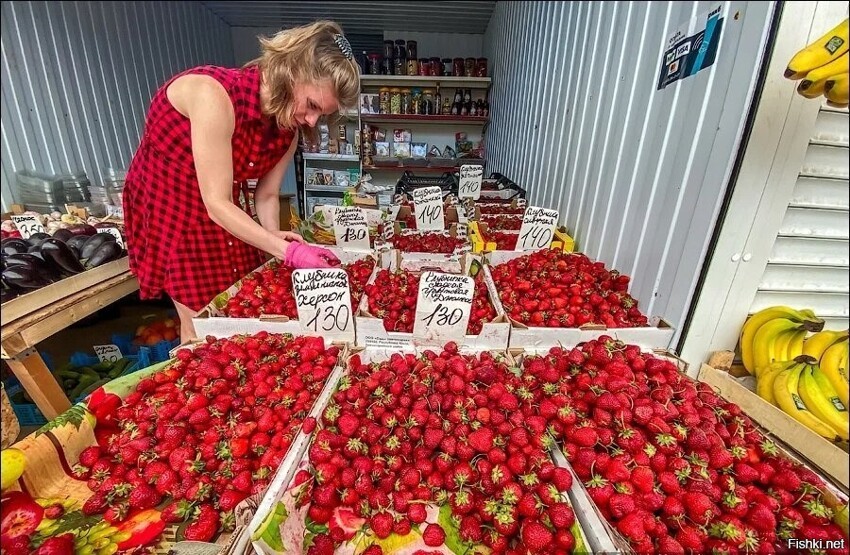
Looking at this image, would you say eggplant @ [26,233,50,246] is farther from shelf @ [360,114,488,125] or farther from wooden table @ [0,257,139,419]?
shelf @ [360,114,488,125]

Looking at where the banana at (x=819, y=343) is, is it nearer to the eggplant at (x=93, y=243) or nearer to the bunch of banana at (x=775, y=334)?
the bunch of banana at (x=775, y=334)

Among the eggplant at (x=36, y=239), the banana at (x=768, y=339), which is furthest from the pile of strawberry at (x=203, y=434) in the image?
the banana at (x=768, y=339)

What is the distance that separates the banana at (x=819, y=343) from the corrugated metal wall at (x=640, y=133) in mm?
371

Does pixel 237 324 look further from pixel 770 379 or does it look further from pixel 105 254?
pixel 770 379

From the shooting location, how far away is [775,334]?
140 cm

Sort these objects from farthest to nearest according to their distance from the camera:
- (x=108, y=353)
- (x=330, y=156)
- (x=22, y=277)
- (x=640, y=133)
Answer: (x=330, y=156) < (x=108, y=353) < (x=640, y=133) < (x=22, y=277)

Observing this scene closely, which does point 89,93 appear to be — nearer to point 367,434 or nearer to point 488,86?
point 488,86

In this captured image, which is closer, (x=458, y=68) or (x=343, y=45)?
(x=343, y=45)

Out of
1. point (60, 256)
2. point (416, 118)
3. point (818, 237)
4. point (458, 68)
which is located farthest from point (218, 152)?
point (458, 68)

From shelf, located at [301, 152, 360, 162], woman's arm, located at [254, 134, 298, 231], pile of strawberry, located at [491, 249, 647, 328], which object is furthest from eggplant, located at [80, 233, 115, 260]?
shelf, located at [301, 152, 360, 162]

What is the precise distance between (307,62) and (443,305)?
1.04 metres

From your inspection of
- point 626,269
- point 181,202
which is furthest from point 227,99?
point 626,269

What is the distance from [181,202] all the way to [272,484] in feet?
4.32

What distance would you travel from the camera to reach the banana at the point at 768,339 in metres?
1.38
